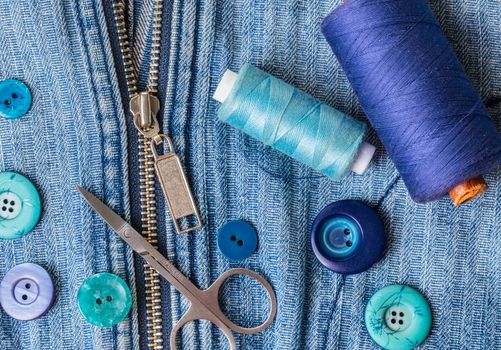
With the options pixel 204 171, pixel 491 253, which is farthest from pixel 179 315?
pixel 491 253

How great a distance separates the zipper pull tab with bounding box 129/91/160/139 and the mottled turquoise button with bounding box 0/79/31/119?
0.55 feet

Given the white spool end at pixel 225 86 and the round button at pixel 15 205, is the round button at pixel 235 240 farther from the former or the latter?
the round button at pixel 15 205

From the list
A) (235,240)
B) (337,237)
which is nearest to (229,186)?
(235,240)

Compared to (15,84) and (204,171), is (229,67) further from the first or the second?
(15,84)

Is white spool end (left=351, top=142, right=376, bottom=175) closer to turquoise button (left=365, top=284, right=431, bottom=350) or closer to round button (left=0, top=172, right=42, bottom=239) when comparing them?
turquoise button (left=365, top=284, right=431, bottom=350)

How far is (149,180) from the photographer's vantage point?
3.77 feet

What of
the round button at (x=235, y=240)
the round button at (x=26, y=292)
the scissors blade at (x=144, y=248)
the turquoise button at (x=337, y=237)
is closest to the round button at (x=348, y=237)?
the turquoise button at (x=337, y=237)

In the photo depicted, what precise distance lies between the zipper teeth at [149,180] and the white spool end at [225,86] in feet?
0.36

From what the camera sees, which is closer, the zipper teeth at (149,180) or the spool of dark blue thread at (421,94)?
the spool of dark blue thread at (421,94)

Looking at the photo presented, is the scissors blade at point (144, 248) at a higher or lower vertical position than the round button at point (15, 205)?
lower

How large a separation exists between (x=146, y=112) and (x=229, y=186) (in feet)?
0.59

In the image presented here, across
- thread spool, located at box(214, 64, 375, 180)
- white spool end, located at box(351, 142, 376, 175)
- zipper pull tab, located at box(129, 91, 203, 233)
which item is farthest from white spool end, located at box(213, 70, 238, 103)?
white spool end, located at box(351, 142, 376, 175)

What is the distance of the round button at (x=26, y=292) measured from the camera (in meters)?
1.14

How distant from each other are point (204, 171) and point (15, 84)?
1.09 feet
